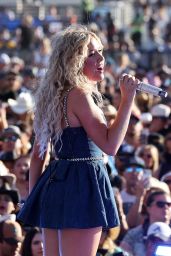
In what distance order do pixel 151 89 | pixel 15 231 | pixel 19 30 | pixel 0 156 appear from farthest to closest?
pixel 19 30
pixel 0 156
pixel 15 231
pixel 151 89

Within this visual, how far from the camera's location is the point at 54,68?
5.17 meters

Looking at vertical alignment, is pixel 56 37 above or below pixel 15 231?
above

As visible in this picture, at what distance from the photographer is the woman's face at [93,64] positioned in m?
5.16

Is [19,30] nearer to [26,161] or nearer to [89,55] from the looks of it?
[26,161]

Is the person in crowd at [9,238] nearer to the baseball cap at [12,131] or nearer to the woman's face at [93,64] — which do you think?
the woman's face at [93,64]

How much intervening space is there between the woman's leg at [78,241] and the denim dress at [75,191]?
0.04 meters

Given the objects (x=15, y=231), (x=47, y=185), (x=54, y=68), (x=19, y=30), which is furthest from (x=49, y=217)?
(x=19, y=30)

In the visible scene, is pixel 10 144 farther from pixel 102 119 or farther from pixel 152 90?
pixel 152 90

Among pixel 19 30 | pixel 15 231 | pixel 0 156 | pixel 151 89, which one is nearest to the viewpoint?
pixel 151 89

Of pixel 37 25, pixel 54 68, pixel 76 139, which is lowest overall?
pixel 37 25

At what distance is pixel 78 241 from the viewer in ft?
16.4

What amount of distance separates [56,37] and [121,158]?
5.03m

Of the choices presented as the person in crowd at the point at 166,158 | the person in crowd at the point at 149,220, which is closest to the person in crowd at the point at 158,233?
the person in crowd at the point at 149,220

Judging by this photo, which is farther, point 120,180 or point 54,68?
point 120,180
